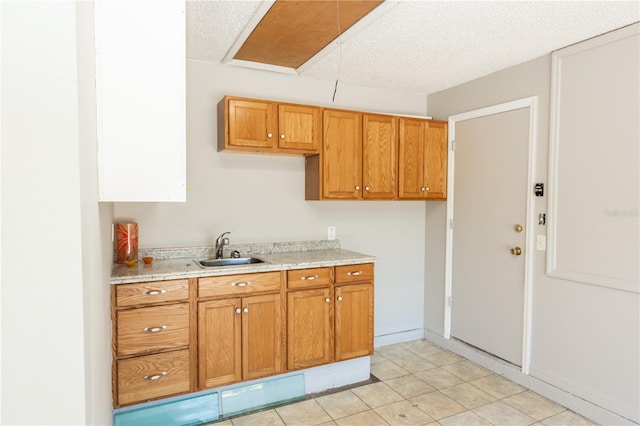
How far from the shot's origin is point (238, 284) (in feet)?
8.36

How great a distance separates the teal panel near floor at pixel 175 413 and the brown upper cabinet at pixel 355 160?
1.71 metres

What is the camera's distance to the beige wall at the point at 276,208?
2949 mm

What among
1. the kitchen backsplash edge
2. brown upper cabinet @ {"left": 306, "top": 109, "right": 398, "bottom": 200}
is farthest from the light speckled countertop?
brown upper cabinet @ {"left": 306, "top": 109, "right": 398, "bottom": 200}

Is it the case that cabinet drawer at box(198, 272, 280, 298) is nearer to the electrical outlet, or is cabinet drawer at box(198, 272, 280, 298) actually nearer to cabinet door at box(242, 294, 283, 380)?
cabinet door at box(242, 294, 283, 380)

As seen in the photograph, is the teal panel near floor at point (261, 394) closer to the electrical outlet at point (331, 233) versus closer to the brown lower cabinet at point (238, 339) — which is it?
the brown lower cabinet at point (238, 339)

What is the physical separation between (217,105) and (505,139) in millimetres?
2362

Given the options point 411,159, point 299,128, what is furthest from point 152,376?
point 411,159

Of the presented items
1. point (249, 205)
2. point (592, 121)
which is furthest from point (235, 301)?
point (592, 121)

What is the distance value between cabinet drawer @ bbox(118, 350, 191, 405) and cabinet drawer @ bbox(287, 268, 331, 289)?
0.83m

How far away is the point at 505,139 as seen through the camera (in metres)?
3.09

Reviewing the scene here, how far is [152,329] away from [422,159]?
2618 mm

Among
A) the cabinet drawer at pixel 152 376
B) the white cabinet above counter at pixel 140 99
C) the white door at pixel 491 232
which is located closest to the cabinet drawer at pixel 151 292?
the cabinet drawer at pixel 152 376

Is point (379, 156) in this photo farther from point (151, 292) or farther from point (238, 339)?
point (151, 292)

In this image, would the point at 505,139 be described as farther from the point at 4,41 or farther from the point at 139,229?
the point at 4,41
